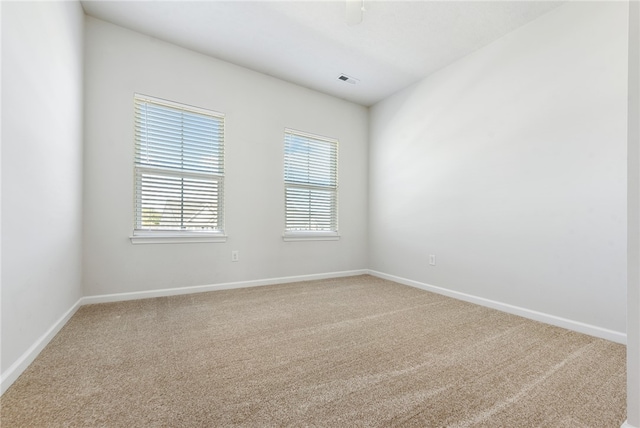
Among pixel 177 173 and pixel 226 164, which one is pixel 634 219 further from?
pixel 177 173

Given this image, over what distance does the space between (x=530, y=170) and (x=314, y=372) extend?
8.02 ft

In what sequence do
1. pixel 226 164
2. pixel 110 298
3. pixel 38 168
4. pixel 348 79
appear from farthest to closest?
pixel 348 79 < pixel 226 164 < pixel 110 298 < pixel 38 168

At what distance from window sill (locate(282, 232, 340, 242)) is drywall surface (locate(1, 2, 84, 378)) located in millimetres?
2115

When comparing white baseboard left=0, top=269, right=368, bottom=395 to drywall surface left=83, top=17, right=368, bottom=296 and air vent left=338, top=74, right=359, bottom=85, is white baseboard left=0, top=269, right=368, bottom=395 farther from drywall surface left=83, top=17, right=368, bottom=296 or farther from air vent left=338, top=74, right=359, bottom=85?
air vent left=338, top=74, right=359, bottom=85

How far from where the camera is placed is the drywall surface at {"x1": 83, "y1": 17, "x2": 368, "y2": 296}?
2676 millimetres

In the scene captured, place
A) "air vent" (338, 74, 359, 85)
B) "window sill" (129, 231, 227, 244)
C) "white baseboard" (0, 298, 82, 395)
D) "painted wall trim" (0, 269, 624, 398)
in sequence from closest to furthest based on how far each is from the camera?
"white baseboard" (0, 298, 82, 395) → "painted wall trim" (0, 269, 624, 398) → "window sill" (129, 231, 227, 244) → "air vent" (338, 74, 359, 85)

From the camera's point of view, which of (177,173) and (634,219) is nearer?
(634,219)

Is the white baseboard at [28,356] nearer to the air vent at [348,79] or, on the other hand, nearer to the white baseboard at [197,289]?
the white baseboard at [197,289]

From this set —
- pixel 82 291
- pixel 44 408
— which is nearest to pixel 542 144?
pixel 44 408

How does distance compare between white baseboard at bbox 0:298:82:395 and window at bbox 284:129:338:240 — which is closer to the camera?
white baseboard at bbox 0:298:82:395

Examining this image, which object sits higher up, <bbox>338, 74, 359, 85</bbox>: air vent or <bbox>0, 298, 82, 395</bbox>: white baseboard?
<bbox>338, 74, 359, 85</bbox>: air vent

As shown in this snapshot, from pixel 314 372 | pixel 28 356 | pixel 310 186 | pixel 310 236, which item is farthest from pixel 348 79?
pixel 28 356

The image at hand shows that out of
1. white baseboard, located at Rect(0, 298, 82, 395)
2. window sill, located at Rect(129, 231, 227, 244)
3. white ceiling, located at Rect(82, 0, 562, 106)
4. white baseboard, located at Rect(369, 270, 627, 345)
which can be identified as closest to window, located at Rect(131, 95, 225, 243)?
window sill, located at Rect(129, 231, 227, 244)

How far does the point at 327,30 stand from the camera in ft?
8.93
